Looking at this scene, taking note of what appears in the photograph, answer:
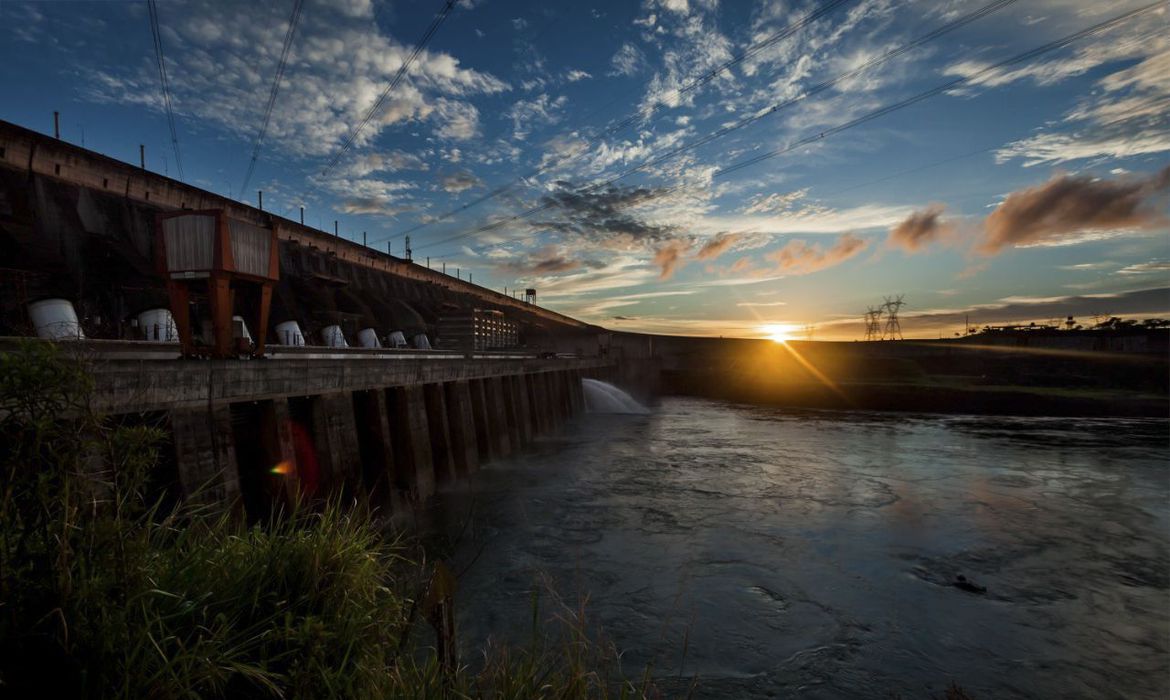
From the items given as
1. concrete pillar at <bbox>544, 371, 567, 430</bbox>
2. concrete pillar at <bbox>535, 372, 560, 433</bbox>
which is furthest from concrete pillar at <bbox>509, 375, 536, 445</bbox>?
concrete pillar at <bbox>544, 371, 567, 430</bbox>

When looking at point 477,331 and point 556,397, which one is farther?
point 477,331

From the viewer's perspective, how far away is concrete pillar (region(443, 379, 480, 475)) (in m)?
19.0

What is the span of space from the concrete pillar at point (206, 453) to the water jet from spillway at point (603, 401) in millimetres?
38360

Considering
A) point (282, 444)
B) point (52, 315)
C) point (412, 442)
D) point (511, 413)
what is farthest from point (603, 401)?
point (282, 444)

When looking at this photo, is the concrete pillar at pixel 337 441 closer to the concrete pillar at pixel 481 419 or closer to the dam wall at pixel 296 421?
the dam wall at pixel 296 421

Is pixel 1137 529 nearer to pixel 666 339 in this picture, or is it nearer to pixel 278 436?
pixel 278 436

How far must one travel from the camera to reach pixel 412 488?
48.9 ft

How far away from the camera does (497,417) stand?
941 inches

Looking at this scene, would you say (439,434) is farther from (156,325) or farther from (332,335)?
(332,335)

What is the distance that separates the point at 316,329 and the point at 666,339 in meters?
71.0

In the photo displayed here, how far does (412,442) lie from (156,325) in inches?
672

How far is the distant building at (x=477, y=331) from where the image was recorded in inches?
1124

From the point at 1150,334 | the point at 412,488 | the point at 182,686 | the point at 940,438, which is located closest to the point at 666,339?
the point at 940,438

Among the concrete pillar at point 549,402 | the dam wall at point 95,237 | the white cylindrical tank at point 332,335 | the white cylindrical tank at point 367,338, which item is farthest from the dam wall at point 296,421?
the white cylindrical tank at point 367,338
